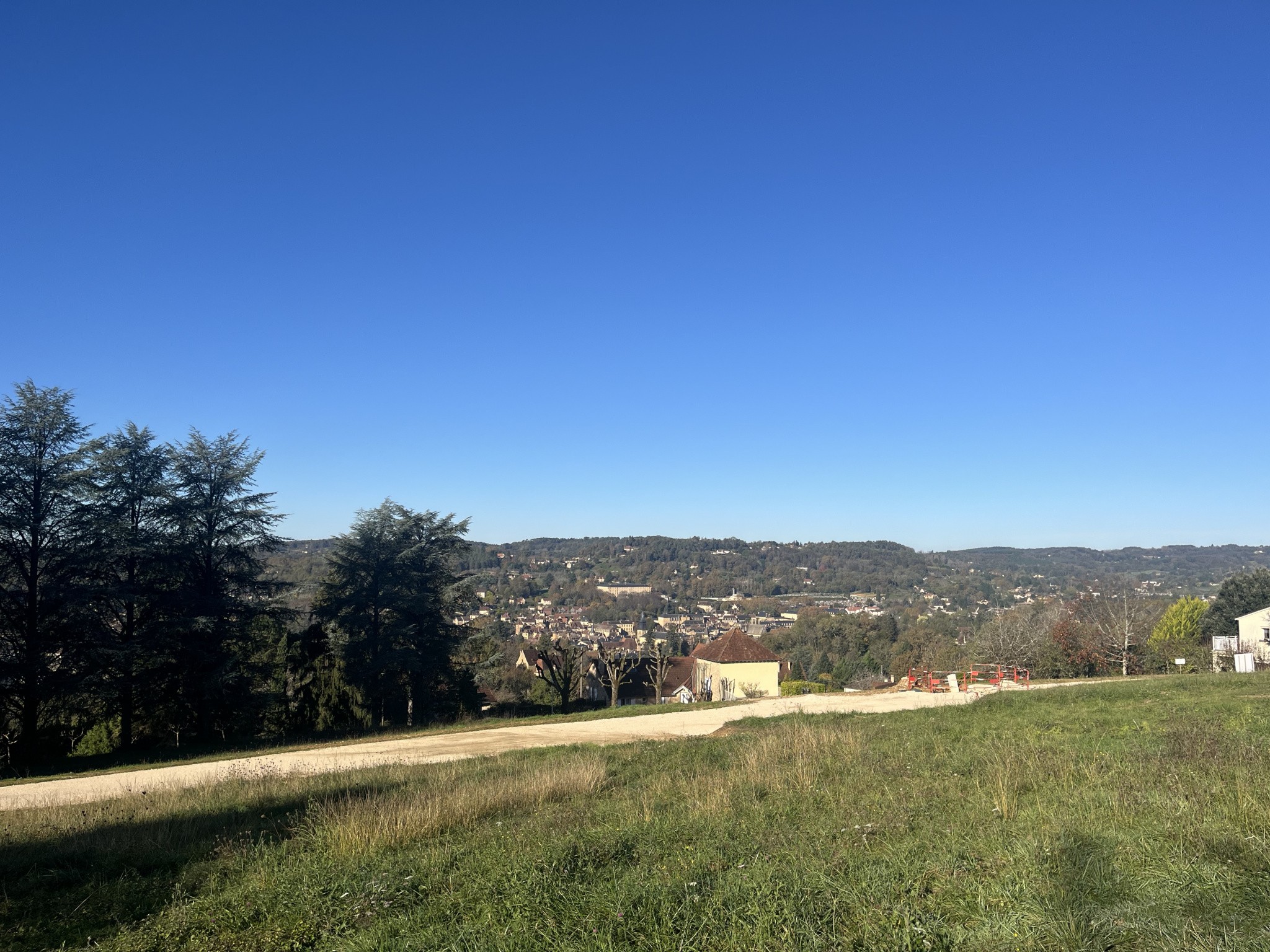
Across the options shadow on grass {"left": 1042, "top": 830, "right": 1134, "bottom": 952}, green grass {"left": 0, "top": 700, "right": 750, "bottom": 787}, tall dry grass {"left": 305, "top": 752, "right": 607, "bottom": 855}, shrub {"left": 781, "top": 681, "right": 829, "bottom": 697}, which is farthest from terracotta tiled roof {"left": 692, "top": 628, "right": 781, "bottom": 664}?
shadow on grass {"left": 1042, "top": 830, "right": 1134, "bottom": 952}

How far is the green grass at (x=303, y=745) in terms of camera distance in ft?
58.6

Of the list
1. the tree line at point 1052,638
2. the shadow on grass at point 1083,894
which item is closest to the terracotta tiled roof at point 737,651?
the tree line at point 1052,638

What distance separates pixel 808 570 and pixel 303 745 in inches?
6762

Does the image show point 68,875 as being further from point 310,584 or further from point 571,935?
point 310,584

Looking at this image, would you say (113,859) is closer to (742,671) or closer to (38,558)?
(38,558)

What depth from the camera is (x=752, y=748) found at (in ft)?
36.1

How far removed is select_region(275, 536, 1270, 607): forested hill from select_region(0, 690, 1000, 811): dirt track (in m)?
113

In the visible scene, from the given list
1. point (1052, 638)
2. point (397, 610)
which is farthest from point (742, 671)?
point (397, 610)

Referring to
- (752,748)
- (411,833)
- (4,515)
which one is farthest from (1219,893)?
(4,515)

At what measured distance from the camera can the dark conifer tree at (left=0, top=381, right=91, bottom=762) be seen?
2062 cm

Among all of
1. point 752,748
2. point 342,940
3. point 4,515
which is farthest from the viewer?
point 4,515

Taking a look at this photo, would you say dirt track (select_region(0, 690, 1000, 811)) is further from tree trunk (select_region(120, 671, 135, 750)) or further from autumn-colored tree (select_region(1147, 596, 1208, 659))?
autumn-colored tree (select_region(1147, 596, 1208, 659))

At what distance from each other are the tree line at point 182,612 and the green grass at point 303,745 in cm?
242

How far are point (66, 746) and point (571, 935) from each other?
25.5 metres
